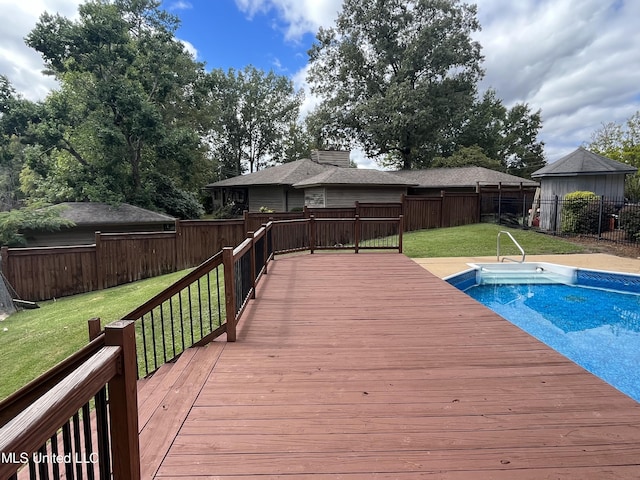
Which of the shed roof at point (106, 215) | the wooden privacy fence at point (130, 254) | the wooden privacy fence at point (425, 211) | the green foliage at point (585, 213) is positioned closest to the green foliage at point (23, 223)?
the shed roof at point (106, 215)

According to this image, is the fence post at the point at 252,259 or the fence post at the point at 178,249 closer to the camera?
the fence post at the point at 252,259

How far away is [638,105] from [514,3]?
17603mm

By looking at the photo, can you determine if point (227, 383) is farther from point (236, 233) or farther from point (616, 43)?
point (616, 43)

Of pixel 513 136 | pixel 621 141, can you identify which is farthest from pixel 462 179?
pixel 513 136

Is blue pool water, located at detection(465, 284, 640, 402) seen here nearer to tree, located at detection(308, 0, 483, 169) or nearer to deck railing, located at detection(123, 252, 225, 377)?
deck railing, located at detection(123, 252, 225, 377)

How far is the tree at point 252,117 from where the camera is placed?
3403 centimetres

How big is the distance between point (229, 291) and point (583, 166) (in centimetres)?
1668

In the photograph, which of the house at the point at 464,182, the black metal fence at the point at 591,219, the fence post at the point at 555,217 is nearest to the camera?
the black metal fence at the point at 591,219

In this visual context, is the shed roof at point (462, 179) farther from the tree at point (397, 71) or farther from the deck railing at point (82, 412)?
the deck railing at point (82, 412)

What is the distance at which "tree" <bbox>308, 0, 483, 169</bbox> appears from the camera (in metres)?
25.0

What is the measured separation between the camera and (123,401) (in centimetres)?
149

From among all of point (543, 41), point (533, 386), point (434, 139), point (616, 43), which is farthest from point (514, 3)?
point (533, 386)

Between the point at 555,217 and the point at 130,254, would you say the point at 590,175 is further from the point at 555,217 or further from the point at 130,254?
the point at 130,254

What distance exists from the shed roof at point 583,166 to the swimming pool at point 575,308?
25.4 feet
